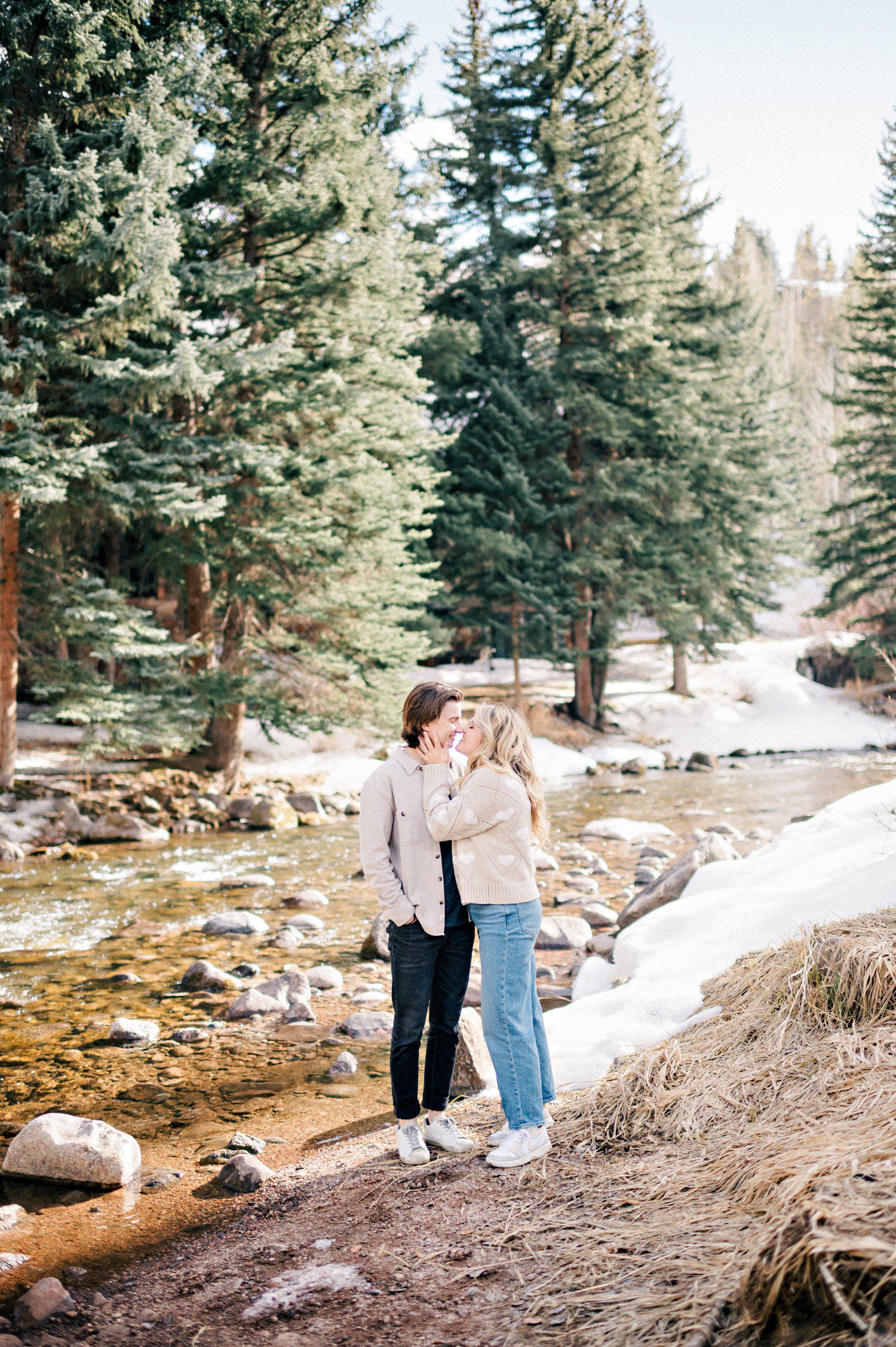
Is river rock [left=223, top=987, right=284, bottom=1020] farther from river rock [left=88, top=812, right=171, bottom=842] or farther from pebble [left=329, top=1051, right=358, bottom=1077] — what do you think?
river rock [left=88, top=812, right=171, bottom=842]

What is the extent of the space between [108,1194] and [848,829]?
5.09 metres

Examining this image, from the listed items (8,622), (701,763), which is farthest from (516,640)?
(8,622)

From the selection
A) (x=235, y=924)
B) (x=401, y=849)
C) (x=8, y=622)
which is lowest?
(x=235, y=924)

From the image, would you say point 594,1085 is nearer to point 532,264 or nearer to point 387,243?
point 387,243

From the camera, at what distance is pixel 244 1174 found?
12.6 feet

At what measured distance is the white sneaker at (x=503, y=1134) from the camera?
11.8 feet

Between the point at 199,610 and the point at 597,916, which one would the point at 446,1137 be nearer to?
the point at 597,916

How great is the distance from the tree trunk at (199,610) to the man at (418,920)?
11512mm

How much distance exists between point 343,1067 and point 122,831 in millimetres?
8258

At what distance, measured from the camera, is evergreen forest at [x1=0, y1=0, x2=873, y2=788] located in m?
12.1

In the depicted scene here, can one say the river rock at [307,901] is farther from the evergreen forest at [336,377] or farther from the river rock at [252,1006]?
the evergreen forest at [336,377]

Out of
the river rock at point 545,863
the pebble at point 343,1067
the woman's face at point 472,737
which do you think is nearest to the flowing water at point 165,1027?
the pebble at point 343,1067

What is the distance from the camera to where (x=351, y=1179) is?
367cm

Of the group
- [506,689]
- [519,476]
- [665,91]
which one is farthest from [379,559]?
[665,91]
